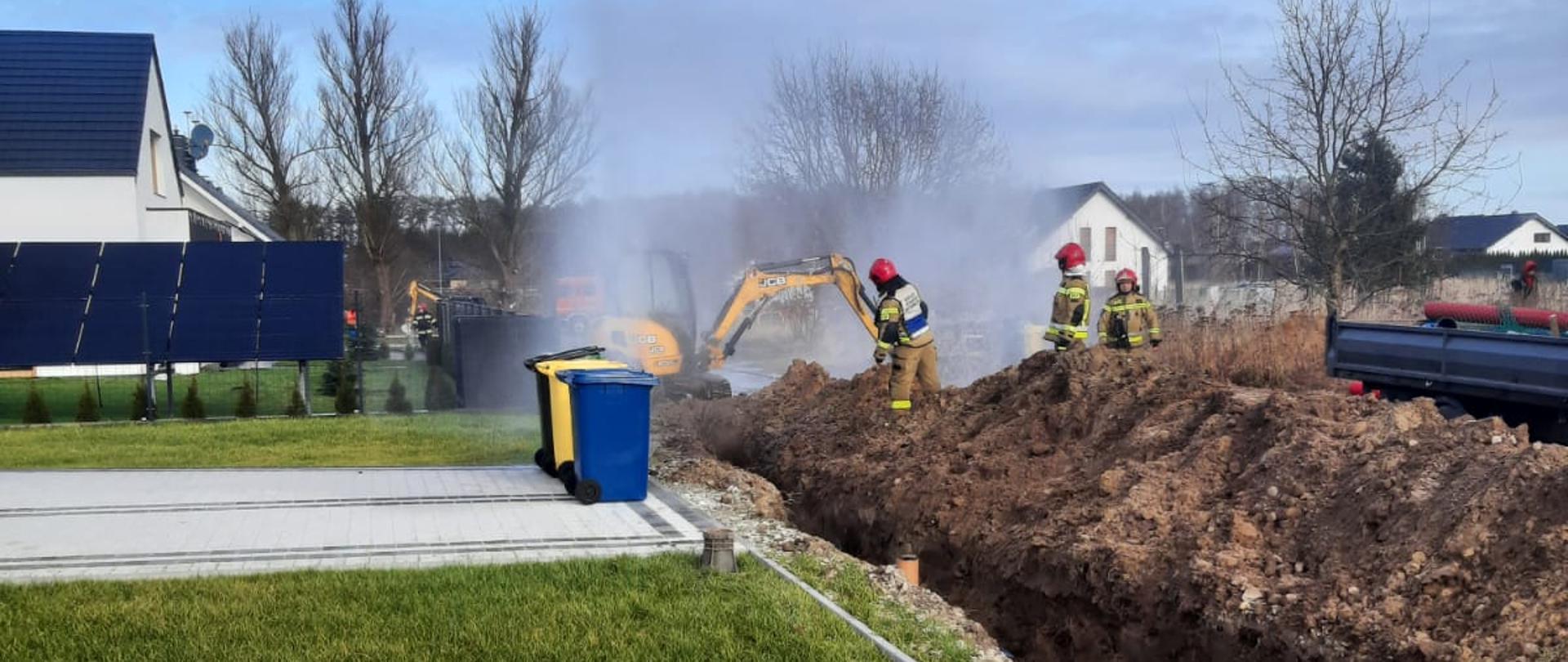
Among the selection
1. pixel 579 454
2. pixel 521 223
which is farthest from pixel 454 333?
pixel 521 223

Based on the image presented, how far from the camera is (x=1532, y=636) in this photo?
5.02m

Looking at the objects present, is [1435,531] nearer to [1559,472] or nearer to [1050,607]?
[1559,472]

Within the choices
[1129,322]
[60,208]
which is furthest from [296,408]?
[60,208]

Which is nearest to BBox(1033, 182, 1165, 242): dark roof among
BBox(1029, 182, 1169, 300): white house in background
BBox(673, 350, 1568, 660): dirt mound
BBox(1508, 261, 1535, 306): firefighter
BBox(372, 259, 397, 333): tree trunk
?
BBox(1029, 182, 1169, 300): white house in background

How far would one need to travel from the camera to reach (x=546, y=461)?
421 inches

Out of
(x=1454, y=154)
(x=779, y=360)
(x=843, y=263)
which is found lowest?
(x=779, y=360)

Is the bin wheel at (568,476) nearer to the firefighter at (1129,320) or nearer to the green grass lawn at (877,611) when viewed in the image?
the green grass lawn at (877,611)

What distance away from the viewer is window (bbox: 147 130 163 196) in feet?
90.0

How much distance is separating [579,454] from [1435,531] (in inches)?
225

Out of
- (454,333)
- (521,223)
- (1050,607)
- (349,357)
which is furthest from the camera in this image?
(521,223)

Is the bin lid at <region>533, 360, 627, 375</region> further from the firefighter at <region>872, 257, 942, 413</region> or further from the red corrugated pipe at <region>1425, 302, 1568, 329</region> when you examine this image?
the red corrugated pipe at <region>1425, 302, 1568, 329</region>

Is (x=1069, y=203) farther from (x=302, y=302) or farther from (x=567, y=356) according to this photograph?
(x=567, y=356)

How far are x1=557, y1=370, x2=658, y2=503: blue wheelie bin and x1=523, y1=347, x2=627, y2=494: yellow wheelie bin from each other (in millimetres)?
279

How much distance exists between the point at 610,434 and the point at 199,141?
37.7 meters
